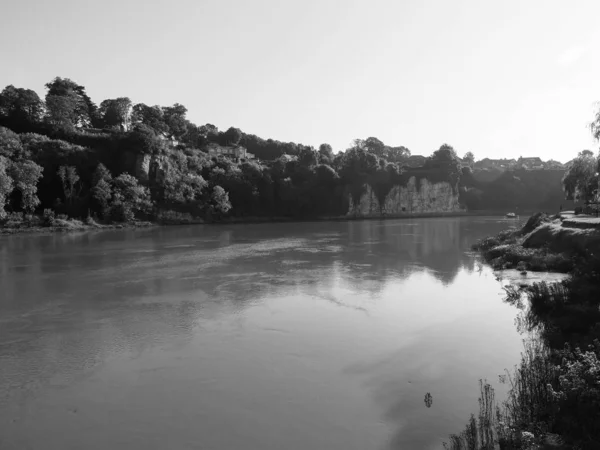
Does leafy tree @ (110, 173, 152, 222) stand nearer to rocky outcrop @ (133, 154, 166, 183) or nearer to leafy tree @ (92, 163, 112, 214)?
leafy tree @ (92, 163, 112, 214)

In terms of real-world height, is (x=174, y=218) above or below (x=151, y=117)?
below

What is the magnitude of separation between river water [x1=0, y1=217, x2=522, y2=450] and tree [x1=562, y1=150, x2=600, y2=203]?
16.0 metres

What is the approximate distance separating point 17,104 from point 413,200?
79082 millimetres

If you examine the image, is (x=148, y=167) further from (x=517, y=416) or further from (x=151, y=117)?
(x=517, y=416)

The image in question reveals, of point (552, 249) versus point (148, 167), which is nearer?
point (552, 249)

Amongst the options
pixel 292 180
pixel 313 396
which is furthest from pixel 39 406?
pixel 292 180

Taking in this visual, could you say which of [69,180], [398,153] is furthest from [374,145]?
[69,180]

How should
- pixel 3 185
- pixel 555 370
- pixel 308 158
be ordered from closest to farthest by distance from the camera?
pixel 555 370 → pixel 3 185 → pixel 308 158

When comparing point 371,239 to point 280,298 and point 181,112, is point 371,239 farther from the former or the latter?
point 181,112

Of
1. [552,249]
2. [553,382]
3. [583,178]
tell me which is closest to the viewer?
→ [553,382]

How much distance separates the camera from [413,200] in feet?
313

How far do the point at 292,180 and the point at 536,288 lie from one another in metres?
71.1

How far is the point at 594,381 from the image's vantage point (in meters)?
A: 7.41

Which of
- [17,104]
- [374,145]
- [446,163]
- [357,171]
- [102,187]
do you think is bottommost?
[102,187]
